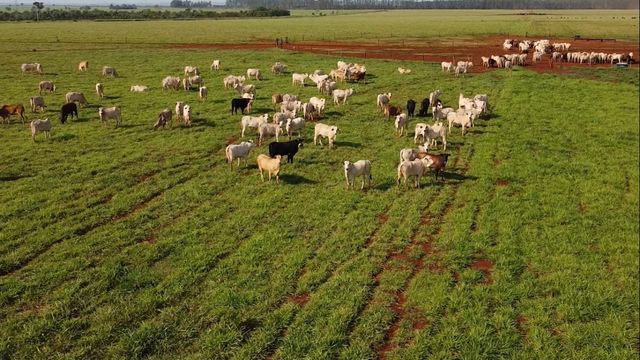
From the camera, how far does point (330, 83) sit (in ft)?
104

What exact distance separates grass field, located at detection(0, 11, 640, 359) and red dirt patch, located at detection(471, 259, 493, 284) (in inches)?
2.6

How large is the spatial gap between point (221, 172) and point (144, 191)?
3048 millimetres

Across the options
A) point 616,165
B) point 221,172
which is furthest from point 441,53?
point 221,172

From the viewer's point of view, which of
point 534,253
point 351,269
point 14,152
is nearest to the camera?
point 351,269

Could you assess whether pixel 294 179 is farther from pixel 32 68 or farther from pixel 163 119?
pixel 32 68

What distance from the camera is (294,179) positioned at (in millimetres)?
17094

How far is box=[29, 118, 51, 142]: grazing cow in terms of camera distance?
2078 cm

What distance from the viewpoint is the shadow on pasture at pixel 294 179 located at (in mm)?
16797

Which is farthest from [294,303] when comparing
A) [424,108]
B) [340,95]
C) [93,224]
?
[340,95]

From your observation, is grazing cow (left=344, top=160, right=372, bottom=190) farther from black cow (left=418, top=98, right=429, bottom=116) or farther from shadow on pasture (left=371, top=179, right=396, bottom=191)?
black cow (left=418, top=98, right=429, bottom=116)

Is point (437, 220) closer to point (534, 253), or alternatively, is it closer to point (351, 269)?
point (534, 253)

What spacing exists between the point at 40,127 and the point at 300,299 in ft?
56.6

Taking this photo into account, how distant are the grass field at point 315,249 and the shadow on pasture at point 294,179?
20 centimetres

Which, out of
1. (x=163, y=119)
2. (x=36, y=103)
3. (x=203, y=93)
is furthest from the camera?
(x=203, y=93)
